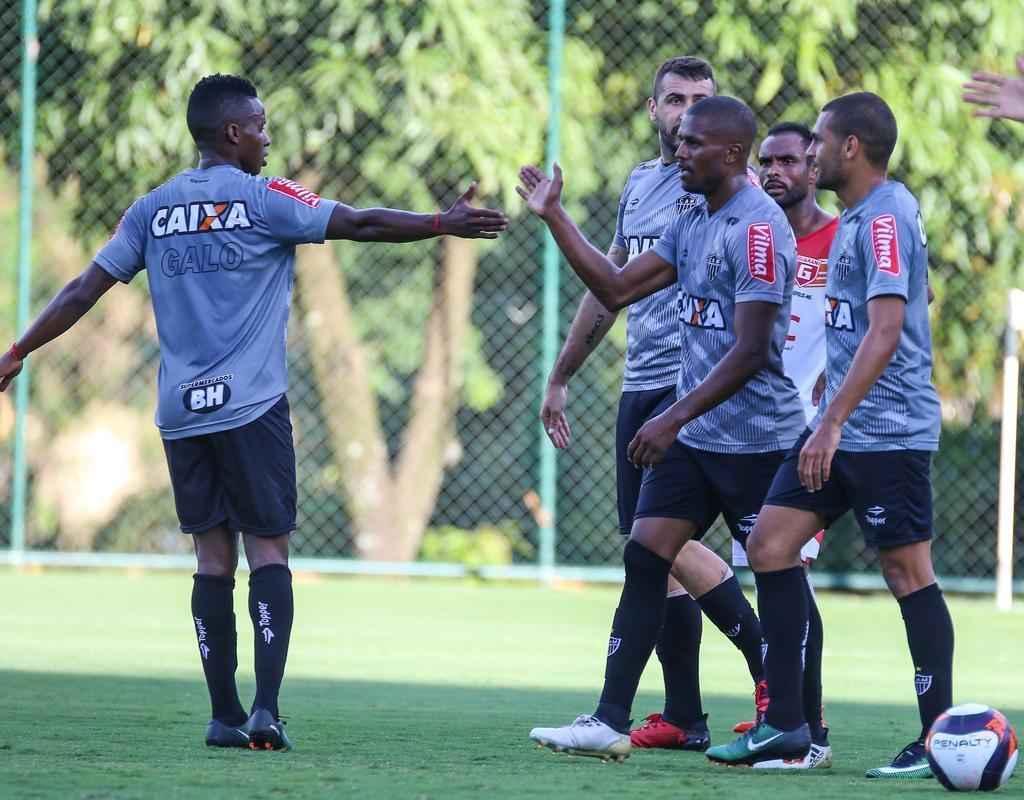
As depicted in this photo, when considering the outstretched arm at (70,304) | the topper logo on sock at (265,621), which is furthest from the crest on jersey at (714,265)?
the outstretched arm at (70,304)

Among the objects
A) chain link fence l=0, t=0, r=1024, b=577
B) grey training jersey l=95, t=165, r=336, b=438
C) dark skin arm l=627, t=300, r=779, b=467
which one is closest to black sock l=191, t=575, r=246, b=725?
grey training jersey l=95, t=165, r=336, b=438

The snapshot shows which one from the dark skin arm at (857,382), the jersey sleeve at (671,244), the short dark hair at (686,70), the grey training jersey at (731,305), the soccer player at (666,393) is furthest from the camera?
the short dark hair at (686,70)

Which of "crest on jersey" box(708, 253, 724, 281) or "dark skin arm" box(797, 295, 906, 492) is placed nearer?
"dark skin arm" box(797, 295, 906, 492)

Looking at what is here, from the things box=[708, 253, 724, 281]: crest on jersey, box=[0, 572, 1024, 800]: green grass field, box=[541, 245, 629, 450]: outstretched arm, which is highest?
box=[708, 253, 724, 281]: crest on jersey

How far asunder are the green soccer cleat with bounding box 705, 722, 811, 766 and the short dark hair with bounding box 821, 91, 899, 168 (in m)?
1.68

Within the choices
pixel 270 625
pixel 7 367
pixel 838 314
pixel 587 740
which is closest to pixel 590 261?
pixel 838 314

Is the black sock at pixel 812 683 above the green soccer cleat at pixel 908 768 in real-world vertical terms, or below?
above

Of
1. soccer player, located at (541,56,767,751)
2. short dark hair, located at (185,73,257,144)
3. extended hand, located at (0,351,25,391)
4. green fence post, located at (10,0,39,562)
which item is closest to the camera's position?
short dark hair, located at (185,73,257,144)

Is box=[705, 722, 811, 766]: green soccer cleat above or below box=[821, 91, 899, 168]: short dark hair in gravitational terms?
below

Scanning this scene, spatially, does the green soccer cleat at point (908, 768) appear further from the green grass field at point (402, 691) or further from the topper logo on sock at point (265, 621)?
the topper logo on sock at point (265, 621)

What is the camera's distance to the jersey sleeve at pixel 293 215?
594cm

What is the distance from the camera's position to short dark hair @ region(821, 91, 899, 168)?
225 inches

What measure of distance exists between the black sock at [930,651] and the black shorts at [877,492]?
0.19 metres

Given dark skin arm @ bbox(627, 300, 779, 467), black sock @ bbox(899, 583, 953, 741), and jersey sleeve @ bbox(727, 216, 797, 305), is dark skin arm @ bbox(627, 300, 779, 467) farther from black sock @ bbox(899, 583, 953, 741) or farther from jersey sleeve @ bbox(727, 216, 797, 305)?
black sock @ bbox(899, 583, 953, 741)
